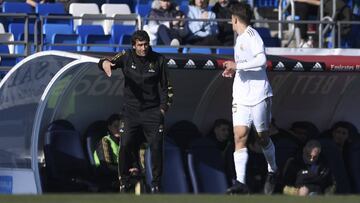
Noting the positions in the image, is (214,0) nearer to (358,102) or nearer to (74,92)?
(358,102)

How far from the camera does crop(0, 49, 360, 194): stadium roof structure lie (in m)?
14.6

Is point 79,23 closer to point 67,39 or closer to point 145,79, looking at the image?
point 67,39

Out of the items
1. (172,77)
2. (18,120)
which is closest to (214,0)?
(172,77)

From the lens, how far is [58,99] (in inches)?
601

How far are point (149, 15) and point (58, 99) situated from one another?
4137 mm

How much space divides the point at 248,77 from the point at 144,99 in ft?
3.82

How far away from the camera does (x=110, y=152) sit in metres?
15.2

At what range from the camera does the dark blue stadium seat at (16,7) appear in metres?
19.3

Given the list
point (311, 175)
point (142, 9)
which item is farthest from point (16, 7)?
point (311, 175)

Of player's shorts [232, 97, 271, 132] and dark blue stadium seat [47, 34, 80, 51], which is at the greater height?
dark blue stadium seat [47, 34, 80, 51]

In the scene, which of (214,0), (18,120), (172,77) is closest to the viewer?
(18,120)

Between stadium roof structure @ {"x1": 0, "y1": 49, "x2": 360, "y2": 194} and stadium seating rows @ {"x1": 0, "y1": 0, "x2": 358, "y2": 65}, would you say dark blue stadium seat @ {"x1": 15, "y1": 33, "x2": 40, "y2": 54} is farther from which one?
stadium roof structure @ {"x1": 0, "y1": 49, "x2": 360, "y2": 194}

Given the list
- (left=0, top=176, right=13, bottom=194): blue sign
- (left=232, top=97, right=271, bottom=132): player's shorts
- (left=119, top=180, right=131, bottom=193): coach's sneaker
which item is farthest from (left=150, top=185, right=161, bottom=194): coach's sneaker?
(left=0, top=176, right=13, bottom=194): blue sign
